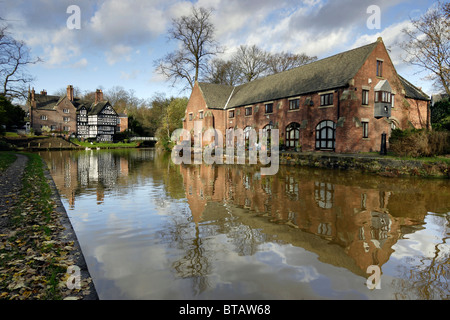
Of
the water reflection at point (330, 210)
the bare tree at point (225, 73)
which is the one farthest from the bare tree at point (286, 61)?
the water reflection at point (330, 210)

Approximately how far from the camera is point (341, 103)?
76.6ft

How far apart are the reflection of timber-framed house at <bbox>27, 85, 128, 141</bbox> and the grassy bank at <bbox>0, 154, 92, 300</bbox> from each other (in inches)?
2570

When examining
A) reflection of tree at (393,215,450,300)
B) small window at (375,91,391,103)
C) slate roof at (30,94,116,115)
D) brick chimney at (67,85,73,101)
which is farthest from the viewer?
brick chimney at (67,85,73,101)

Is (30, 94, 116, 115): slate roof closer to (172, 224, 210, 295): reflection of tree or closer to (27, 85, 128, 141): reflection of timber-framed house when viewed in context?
(27, 85, 128, 141): reflection of timber-framed house

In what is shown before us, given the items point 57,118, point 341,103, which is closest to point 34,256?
point 341,103

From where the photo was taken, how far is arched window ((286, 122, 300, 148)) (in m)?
28.1

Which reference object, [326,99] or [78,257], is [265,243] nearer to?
[78,257]

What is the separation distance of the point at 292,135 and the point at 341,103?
21.2 ft

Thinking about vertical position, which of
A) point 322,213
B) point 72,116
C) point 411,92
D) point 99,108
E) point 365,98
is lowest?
point 322,213

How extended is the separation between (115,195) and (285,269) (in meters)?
8.00

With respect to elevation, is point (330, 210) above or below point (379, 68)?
below

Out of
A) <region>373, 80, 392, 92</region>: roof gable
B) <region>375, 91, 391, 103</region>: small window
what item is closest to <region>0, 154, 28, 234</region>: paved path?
<region>375, 91, 391, 103</region>: small window
